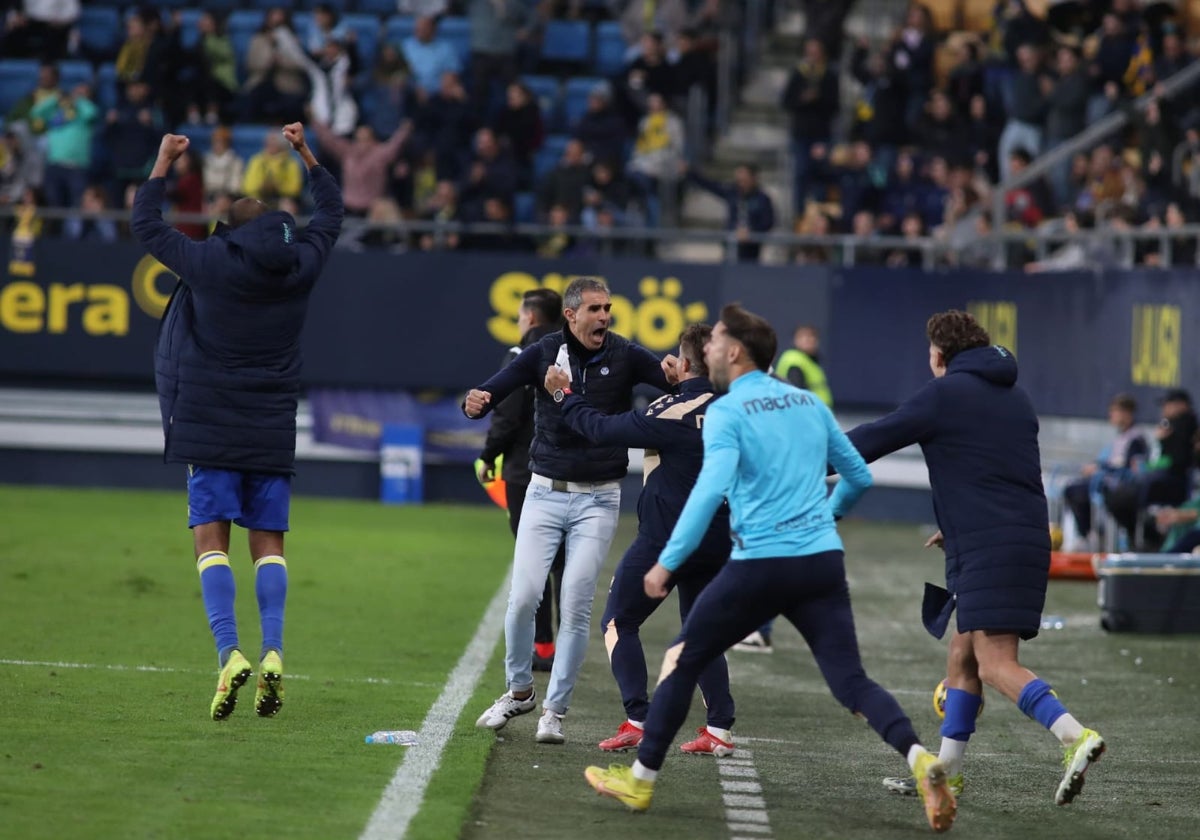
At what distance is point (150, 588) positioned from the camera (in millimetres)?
13477

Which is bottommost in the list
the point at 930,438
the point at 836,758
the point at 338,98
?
the point at 836,758

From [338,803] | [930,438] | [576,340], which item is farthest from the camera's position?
[576,340]

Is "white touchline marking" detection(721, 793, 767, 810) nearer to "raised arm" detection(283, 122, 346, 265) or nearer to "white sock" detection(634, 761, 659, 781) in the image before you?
"white sock" detection(634, 761, 659, 781)

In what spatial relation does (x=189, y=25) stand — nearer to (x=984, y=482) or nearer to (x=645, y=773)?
(x=984, y=482)

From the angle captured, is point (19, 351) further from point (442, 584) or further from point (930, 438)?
point (930, 438)

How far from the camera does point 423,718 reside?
8.62m

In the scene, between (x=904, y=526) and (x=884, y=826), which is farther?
(x=904, y=526)

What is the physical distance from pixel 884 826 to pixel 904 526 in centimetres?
1601

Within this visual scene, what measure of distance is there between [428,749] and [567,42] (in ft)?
64.1

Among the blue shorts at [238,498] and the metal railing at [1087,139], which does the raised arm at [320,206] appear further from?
the metal railing at [1087,139]

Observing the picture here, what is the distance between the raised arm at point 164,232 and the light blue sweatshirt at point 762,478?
8.64 feet

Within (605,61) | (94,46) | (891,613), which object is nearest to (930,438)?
(891,613)

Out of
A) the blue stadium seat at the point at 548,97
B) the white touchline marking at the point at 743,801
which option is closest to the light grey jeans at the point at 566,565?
the white touchline marking at the point at 743,801

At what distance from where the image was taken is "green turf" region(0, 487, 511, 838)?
6480 mm
